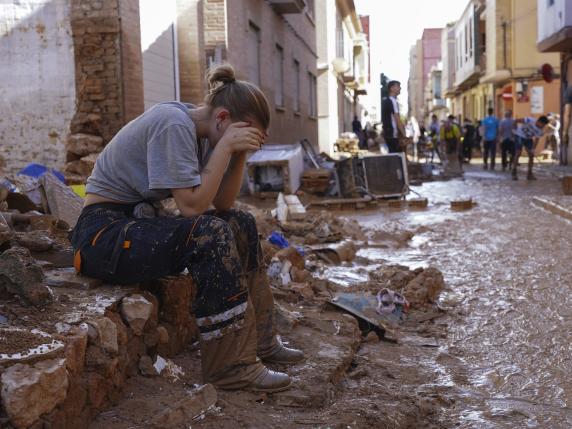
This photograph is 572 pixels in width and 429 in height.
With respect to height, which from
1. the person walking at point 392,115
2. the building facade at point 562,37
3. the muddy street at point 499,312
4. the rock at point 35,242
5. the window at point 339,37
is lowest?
the muddy street at point 499,312

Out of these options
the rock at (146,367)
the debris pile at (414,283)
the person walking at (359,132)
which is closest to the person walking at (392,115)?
the debris pile at (414,283)

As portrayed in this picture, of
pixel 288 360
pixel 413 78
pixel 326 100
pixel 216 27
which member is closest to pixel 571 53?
pixel 326 100

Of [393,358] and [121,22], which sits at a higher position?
[121,22]

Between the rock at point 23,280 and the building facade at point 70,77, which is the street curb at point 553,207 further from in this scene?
the rock at point 23,280

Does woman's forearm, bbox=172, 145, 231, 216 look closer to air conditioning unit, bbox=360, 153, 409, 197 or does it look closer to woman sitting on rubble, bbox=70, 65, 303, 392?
woman sitting on rubble, bbox=70, 65, 303, 392

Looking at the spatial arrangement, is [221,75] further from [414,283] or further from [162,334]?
[414,283]

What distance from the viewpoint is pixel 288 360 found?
128 inches

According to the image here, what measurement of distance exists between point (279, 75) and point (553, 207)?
9.84m

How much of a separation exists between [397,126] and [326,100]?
16708 mm

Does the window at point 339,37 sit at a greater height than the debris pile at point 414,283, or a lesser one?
greater

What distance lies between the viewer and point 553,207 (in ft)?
34.3

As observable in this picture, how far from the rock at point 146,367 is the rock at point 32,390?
1.99ft

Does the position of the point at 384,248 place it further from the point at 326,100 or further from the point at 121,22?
the point at 326,100

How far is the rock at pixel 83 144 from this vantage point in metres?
8.84
